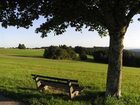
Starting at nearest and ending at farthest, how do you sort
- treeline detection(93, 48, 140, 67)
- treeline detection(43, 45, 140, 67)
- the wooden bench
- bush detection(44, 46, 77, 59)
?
1. the wooden bench
2. treeline detection(93, 48, 140, 67)
3. treeline detection(43, 45, 140, 67)
4. bush detection(44, 46, 77, 59)

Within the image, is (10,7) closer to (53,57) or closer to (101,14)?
(101,14)

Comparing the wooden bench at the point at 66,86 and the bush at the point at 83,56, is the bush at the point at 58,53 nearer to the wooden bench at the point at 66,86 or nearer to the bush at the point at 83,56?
the bush at the point at 83,56

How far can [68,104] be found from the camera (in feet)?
45.4

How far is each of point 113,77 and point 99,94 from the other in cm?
167

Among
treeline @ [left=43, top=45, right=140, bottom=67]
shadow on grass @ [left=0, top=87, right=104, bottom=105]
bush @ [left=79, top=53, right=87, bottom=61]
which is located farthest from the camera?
bush @ [left=79, top=53, right=87, bottom=61]

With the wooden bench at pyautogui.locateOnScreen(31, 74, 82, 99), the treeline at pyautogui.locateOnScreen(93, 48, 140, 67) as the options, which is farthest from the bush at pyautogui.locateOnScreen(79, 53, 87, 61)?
the wooden bench at pyautogui.locateOnScreen(31, 74, 82, 99)

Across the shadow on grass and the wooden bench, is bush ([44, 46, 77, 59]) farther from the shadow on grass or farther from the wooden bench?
the shadow on grass

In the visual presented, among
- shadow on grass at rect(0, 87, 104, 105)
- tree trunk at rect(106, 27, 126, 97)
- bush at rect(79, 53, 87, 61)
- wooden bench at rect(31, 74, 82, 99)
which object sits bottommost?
bush at rect(79, 53, 87, 61)

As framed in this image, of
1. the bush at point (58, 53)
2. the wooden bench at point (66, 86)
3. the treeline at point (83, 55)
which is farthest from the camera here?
the bush at point (58, 53)

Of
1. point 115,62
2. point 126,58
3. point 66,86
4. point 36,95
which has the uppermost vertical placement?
point 115,62

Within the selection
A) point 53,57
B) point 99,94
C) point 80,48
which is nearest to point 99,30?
point 99,94

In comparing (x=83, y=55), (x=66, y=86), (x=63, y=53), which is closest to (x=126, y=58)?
(x=83, y=55)

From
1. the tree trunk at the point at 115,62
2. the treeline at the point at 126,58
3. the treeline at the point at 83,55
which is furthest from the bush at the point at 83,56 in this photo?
the tree trunk at the point at 115,62

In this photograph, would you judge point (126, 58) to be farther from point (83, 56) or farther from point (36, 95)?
point (36, 95)
